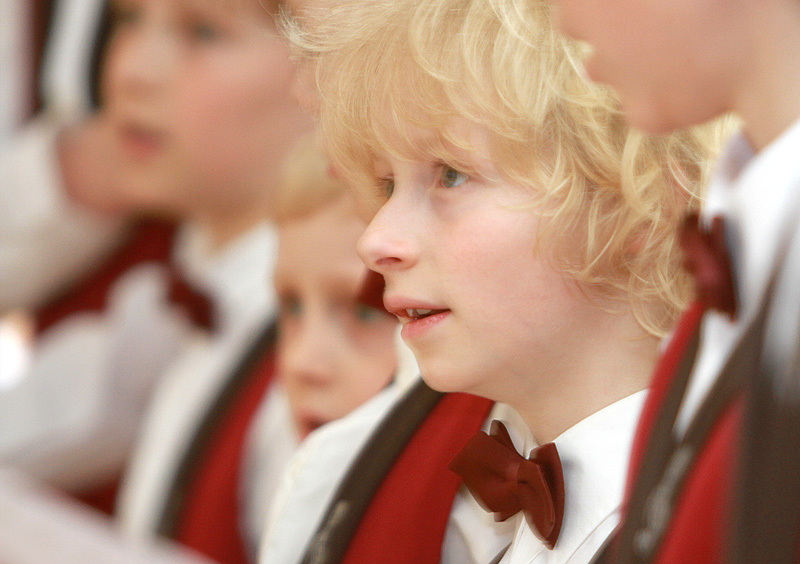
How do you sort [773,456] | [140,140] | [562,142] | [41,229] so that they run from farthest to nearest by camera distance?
[41,229] < [140,140] < [562,142] < [773,456]

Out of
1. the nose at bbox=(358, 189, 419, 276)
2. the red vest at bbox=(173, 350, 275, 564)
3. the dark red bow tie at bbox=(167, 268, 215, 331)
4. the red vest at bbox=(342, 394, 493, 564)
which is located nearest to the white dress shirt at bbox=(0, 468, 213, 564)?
the red vest at bbox=(173, 350, 275, 564)

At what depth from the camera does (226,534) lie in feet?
2.24

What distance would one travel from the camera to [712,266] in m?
0.24

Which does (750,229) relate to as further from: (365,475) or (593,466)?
(365,475)

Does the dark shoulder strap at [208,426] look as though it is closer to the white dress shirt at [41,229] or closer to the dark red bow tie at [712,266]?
the white dress shirt at [41,229]

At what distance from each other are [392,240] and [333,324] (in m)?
0.22

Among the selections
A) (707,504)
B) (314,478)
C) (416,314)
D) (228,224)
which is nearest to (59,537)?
(228,224)

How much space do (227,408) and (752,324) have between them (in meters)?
0.56

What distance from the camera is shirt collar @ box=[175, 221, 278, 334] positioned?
80 centimetres

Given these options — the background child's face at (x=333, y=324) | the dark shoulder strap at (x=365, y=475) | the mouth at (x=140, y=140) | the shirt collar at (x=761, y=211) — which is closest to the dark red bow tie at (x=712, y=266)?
→ the shirt collar at (x=761, y=211)

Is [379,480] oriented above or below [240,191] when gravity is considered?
below

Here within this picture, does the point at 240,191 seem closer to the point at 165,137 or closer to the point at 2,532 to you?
the point at 165,137

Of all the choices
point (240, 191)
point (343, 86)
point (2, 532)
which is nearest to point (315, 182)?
point (343, 86)

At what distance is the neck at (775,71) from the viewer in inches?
9.7
